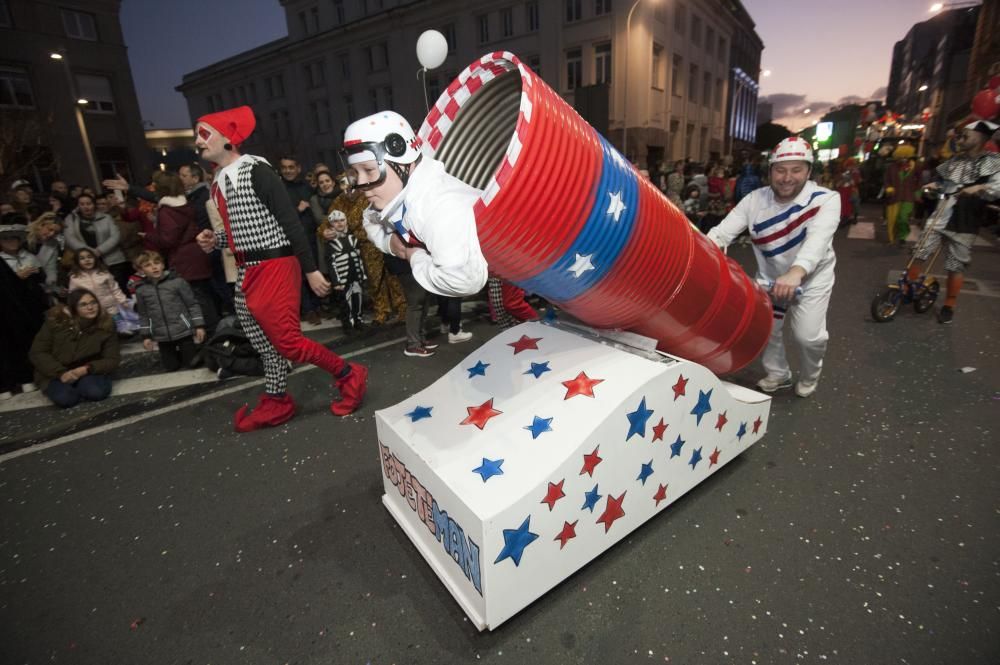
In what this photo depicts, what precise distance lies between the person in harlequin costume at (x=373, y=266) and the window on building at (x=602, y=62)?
1862 cm

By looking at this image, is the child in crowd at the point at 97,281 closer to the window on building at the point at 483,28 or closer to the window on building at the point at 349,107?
the window on building at the point at 483,28

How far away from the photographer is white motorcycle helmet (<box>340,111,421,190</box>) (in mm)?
1699

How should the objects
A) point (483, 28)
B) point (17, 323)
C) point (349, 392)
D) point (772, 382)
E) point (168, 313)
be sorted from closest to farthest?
1. point (349, 392)
2. point (772, 382)
3. point (17, 323)
4. point (168, 313)
5. point (483, 28)

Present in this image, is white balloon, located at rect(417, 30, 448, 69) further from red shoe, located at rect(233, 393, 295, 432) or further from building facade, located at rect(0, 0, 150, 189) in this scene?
building facade, located at rect(0, 0, 150, 189)

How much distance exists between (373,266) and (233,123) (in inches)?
101

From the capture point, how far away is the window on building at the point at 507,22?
21.9 meters

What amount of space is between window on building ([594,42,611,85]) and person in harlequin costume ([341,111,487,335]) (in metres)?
21.9

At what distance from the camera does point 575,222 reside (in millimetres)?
1634

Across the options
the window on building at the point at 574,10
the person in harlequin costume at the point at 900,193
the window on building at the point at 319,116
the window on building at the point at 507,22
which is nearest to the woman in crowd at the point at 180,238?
the person in harlequin costume at the point at 900,193

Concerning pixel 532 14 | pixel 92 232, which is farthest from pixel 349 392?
pixel 532 14

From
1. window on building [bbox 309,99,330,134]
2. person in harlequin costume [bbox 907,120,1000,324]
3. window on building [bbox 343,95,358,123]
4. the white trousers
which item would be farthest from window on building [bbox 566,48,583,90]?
the white trousers

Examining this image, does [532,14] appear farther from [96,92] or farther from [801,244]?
[801,244]

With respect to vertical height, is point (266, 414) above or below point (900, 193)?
below

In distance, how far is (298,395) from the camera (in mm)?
3852
